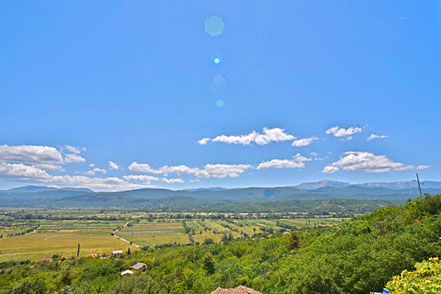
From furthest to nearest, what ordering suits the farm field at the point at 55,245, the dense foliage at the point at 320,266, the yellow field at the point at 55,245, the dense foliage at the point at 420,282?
1. the yellow field at the point at 55,245
2. the farm field at the point at 55,245
3. the dense foliage at the point at 320,266
4. the dense foliage at the point at 420,282

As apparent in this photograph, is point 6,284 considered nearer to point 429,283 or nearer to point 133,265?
point 133,265

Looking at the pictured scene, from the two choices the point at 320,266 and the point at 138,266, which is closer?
the point at 320,266

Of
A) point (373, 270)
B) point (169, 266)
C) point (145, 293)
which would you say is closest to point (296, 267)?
point (373, 270)

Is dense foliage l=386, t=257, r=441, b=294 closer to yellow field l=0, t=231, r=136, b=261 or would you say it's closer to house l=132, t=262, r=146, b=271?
house l=132, t=262, r=146, b=271

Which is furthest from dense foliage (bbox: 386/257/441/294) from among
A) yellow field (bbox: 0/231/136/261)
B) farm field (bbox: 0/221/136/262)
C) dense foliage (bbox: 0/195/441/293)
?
farm field (bbox: 0/221/136/262)

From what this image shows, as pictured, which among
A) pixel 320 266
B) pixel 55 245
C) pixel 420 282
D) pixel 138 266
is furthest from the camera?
pixel 55 245

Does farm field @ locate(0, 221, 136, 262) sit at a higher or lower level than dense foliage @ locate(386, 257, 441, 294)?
lower

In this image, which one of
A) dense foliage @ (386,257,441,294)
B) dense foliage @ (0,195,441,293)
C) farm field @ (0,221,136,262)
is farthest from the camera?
farm field @ (0,221,136,262)

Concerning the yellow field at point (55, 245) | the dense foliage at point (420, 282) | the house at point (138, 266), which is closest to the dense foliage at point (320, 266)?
the house at point (138, 266)

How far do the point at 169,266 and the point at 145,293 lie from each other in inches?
907

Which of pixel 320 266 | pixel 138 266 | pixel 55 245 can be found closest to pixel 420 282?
pixel 320 266

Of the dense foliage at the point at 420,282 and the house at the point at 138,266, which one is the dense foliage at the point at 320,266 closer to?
the house at the point at 138,266

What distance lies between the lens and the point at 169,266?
163ft

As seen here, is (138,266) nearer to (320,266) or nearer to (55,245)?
(320,266)
